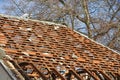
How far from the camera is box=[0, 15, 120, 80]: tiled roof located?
31.1ft

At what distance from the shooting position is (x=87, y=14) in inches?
1188

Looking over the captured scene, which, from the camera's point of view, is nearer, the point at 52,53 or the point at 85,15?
the point at 52,53

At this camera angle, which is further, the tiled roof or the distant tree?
the distant tree

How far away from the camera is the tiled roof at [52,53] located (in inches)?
373

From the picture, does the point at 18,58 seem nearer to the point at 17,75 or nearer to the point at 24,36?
the point at 17,75

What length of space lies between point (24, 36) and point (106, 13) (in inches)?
801

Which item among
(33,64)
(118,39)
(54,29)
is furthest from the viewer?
(118,39)

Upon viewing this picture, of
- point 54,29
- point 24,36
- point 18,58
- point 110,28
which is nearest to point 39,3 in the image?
point 110,28

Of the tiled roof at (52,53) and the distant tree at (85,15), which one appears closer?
the tiled roof at (52,53)

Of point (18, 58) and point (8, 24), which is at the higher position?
point (8, 24)

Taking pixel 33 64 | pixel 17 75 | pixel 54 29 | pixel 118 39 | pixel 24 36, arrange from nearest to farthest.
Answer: pixel 17 75, pixel 33 64, pixel 24 36, pixel 54 29, pixel 118 39

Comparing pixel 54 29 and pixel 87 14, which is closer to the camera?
pixel 54 29

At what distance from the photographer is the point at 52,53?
10656 millimetres

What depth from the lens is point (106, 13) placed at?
101ft
